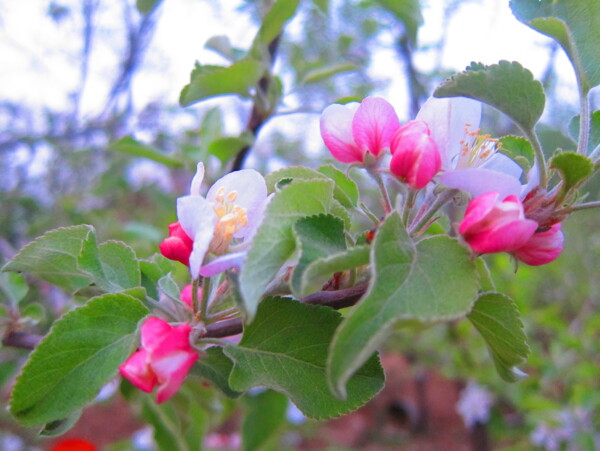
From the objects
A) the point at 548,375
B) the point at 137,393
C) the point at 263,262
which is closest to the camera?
the point at 263,262

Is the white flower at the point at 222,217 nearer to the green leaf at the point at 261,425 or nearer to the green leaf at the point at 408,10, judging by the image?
the green leaf at the point at 408,10

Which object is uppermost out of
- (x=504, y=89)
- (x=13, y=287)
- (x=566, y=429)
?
(x=504, y=89)

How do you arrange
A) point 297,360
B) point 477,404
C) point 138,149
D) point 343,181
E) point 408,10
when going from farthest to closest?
point 477,404 → point 138,149 → point 408,10 → point 343,181 → point 297,360

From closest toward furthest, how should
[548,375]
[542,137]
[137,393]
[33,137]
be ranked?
1. [542,137]
2. [137,393]
3. [548,375]
4. [33,137]

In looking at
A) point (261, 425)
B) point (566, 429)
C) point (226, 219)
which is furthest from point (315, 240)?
point (566, 429)

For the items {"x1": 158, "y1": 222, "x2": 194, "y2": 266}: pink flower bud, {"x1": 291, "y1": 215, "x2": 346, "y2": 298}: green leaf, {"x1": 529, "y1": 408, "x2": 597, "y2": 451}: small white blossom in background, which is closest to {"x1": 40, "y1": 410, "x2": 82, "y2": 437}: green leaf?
{"x1": 158, "y1": 222, "x2": 194, "y2": 266}: pink flower bud

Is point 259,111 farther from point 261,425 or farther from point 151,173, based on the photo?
point 151,173

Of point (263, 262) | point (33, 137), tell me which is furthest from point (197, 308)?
point (33, 137)

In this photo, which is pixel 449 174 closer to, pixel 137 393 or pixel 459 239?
pixel 459 239
